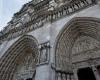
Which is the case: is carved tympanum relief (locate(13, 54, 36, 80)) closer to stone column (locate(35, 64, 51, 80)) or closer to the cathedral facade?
the cathedral facade

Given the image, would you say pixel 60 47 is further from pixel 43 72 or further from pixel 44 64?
pixel 43 72

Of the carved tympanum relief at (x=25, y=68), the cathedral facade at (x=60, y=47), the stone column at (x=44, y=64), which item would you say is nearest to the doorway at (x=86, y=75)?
the cathedral facade at (x=60, y=47)

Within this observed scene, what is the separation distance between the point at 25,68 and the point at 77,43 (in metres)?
3.15

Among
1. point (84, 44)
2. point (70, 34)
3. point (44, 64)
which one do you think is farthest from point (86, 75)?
point (44, 64)

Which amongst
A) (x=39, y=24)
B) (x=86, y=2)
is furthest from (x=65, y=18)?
(x=39, y=24)

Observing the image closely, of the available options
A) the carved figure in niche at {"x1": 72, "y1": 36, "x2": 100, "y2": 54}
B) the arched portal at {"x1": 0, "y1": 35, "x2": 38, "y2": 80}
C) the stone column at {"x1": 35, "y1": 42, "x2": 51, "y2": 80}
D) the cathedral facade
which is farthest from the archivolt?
the arched portal at {"x1": 0, "y1": 35, "x2": 38, "y2": 80}

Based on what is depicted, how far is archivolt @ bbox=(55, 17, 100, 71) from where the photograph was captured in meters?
4.61

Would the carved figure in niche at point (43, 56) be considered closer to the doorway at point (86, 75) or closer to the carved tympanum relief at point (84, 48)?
the carved tympanum relief at point (84, 48)

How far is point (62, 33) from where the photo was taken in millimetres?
5219

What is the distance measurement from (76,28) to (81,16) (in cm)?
59

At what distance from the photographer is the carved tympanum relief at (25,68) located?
595cm

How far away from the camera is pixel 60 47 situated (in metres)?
5.01

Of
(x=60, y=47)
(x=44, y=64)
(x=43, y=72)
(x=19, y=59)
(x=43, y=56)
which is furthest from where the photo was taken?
(x=19, y=59)

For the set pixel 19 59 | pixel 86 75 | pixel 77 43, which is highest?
pixel 77 43
